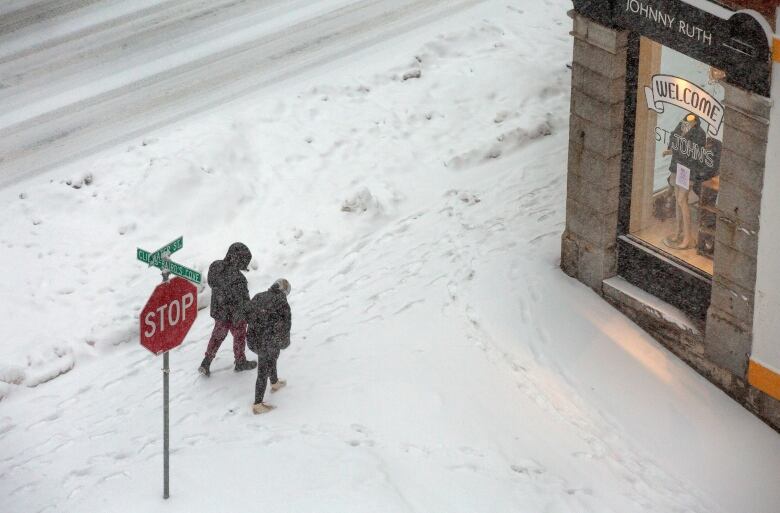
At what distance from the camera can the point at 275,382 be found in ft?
45.0

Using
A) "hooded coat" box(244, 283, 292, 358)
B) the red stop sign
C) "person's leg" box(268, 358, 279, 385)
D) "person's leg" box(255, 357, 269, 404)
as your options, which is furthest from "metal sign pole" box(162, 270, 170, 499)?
"person's leg" box(268, 358, 279, 385)

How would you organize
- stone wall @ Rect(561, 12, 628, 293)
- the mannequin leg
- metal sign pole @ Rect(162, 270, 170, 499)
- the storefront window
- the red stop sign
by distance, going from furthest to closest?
1. stone wall @ Rect(561, 12, 628, 293)
2. the mannequin leg
3. the storefront window
4. metal sign pole @ Rect(162, 270, 170, 499)
5. the red stop sign

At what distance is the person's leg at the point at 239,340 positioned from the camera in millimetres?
Answer: 13953

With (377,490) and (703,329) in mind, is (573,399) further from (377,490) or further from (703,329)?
(377,490)

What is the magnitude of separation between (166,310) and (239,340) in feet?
9.06

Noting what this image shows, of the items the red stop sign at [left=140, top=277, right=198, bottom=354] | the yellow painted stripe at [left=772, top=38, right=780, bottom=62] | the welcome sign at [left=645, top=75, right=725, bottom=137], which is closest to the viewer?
the red stop sign at [left=140, top=277, right=198, bottom=354]

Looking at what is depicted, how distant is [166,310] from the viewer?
11.3 m

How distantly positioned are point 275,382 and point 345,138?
5729mm

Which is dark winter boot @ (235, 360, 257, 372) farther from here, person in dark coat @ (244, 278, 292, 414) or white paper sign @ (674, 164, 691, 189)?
white paper sign @ (674, 164, 691, 189)

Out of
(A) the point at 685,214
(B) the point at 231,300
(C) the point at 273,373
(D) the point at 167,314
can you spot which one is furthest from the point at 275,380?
(A) the point at 685,214

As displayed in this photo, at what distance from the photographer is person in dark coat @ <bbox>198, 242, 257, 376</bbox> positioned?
45.0 feet

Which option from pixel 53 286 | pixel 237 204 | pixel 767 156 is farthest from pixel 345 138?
pixel 767 156

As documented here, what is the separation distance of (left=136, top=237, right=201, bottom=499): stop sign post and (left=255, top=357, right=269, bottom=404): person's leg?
5.91 ft

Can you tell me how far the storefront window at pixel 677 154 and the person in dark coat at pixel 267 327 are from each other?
4272 millimetres
